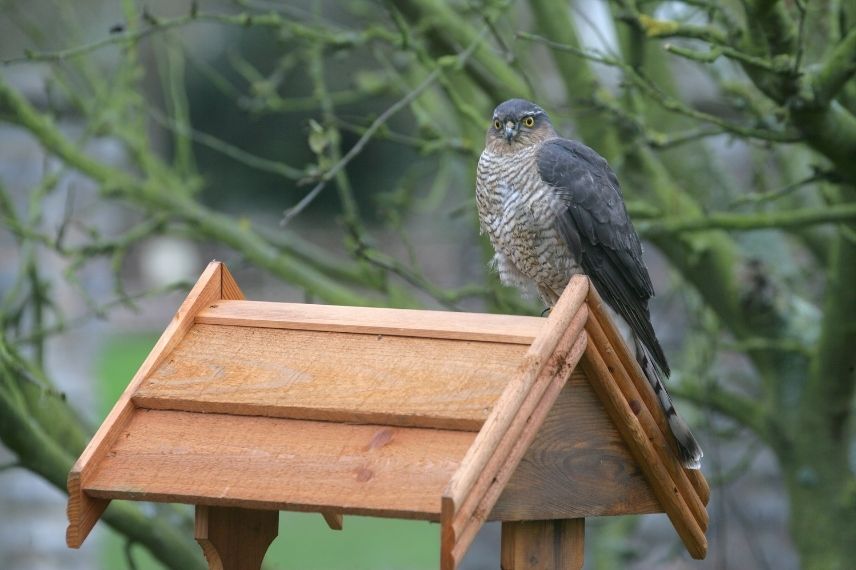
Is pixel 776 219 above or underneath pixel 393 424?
underneath

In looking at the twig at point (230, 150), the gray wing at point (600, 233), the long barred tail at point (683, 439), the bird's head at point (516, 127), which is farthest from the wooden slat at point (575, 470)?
the twig at point (230, 150)

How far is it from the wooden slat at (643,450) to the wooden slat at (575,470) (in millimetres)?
24

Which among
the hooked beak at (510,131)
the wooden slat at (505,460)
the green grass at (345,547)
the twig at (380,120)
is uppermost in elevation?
the wooden slat at (505,460)

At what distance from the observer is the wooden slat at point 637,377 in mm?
2229

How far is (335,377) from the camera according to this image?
2215mm

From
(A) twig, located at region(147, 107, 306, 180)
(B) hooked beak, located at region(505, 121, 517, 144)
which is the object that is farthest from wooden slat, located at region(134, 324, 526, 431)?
(A) twig, located at region(147, 107, 306, 180)

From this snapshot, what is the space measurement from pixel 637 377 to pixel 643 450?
0.18m

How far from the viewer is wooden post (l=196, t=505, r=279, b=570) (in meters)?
2.52

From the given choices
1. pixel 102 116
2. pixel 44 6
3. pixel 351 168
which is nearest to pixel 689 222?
pixel 102 116

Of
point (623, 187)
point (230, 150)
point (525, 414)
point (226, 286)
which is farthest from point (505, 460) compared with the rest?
point (230, 150)

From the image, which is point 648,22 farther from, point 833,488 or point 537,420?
point 833,488

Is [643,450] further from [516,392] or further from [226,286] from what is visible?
[226,286]

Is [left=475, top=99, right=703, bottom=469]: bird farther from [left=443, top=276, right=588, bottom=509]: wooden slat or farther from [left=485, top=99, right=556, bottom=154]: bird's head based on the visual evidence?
[left=443, top=276, right=588, bottom=509]: wooden slat

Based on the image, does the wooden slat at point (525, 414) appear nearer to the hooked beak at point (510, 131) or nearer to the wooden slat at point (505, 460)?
the wooden slat at point (505, 460)
